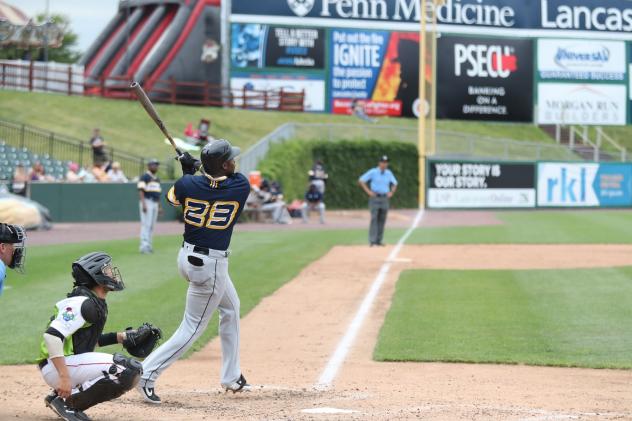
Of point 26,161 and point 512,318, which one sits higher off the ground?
point 26,161

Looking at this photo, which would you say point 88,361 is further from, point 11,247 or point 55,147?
point 55,147

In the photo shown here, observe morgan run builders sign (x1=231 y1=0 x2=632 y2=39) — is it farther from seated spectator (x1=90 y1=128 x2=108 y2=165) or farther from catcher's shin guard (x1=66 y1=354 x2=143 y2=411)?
catcher's shin guard (x1=66 y1=354 x2=143 y2=411)

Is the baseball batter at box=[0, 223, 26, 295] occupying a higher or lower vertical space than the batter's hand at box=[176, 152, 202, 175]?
lower

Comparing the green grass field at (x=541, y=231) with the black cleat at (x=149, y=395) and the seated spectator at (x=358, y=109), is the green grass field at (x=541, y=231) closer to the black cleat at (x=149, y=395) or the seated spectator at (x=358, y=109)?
the seated spectator at (x=358, y=109)

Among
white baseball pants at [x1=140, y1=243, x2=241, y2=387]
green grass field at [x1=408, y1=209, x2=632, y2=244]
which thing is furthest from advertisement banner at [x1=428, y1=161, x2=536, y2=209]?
white baseball pants at [x1=140, y1=243, x2=241, y2=387]

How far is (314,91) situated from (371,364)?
32.5 m

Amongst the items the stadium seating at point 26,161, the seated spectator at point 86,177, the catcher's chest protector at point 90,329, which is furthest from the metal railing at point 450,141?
the catcher's chest protector at point 90,329

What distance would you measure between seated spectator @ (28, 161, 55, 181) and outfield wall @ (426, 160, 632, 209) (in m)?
15.8

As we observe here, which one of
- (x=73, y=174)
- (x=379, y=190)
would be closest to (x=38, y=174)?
(x=73, y=174)

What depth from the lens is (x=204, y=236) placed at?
8.00 meters

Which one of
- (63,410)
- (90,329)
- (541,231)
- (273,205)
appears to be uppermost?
(90,329)

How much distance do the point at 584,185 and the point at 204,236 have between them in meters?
37.8

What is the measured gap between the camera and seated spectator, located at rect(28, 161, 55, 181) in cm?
3136

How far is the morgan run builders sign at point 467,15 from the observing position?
135 ft
